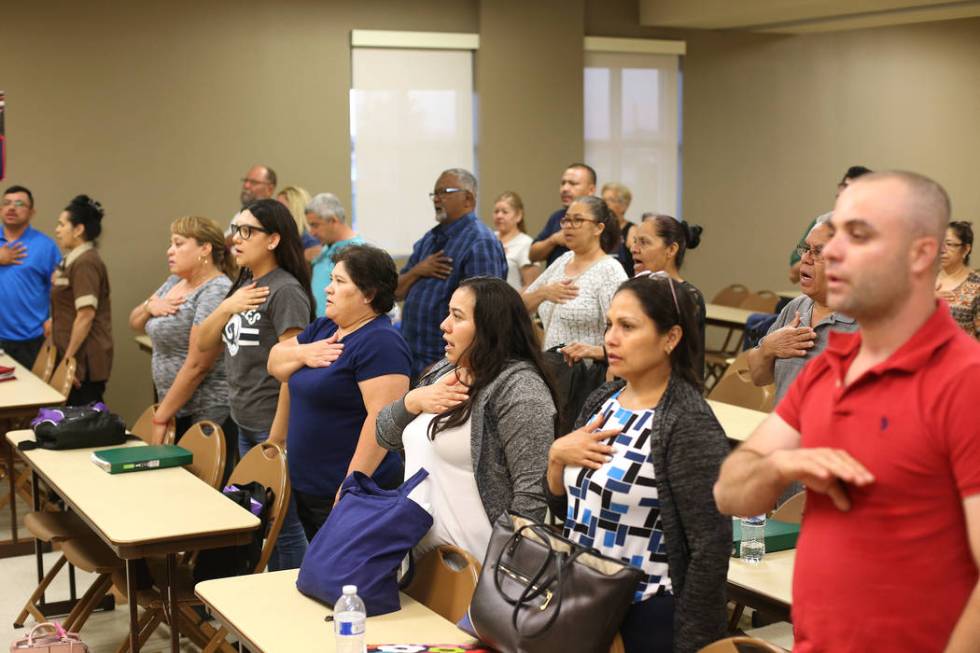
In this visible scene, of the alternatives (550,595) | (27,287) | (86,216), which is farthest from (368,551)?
(27,287)

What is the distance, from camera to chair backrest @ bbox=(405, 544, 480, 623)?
284cm

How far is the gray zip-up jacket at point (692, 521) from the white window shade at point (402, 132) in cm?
655

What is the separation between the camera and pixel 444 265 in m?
5.66

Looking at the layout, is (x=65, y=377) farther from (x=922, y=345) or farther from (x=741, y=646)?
(x=922, y=345)

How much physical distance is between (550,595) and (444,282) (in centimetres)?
342

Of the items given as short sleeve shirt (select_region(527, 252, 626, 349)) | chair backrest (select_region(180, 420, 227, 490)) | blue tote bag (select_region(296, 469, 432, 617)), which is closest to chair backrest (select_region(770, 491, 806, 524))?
blue tote bag (select_region(296, 469, 432, 617))

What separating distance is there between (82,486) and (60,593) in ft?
4.70

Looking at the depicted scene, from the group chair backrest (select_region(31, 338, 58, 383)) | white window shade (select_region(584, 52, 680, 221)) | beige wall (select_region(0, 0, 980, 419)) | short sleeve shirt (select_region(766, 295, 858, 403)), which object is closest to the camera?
short sleeve shirt (select_region(766, 295, 858, 403))

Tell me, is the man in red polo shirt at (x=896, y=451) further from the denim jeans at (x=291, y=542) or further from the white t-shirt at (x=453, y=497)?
the denim jeans at (x=291, y=542)

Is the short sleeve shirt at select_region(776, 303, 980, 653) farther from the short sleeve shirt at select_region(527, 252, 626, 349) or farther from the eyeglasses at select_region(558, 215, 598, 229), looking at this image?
the eyeglasses at select_region(558, 215, 598, 229)

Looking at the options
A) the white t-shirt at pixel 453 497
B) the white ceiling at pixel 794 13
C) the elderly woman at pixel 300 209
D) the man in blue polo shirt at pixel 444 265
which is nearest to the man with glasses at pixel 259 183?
the elderly woman at pixel 300 209

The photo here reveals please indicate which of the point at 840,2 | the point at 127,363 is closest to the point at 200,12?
the point at 127,363

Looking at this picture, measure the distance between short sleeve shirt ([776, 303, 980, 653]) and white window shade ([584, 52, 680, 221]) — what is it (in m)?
7.94

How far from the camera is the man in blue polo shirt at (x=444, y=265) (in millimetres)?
5648
